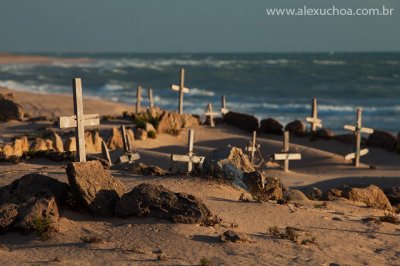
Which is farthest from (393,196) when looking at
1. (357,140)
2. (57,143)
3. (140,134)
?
(140,134)

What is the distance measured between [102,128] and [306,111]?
2107 cm

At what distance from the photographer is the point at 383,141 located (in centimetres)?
2491

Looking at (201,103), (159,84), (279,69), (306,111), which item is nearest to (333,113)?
(306,111)

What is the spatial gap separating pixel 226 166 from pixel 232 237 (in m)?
3.45

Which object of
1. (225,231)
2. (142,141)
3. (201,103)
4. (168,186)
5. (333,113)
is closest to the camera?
(225,231)

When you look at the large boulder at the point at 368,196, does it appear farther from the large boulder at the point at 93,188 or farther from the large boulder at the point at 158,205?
the large boulder at the point at 93,188

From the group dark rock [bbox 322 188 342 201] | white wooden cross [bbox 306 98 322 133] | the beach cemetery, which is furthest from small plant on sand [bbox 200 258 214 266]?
white wooden cross [bbox 306 98 322 133]

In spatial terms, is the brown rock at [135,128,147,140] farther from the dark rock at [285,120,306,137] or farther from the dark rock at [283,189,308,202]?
the dark rock at [283,189,308,202]

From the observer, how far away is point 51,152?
1583cm

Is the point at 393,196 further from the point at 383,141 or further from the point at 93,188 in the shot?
the point at 383,141

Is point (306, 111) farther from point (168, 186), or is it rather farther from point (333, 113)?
point (168, 186)

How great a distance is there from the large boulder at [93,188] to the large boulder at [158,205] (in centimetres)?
23

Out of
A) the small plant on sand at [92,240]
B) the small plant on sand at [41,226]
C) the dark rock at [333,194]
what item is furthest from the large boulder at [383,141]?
the small plant on sand at [41,226]

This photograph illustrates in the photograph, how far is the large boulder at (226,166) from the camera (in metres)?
13.4
